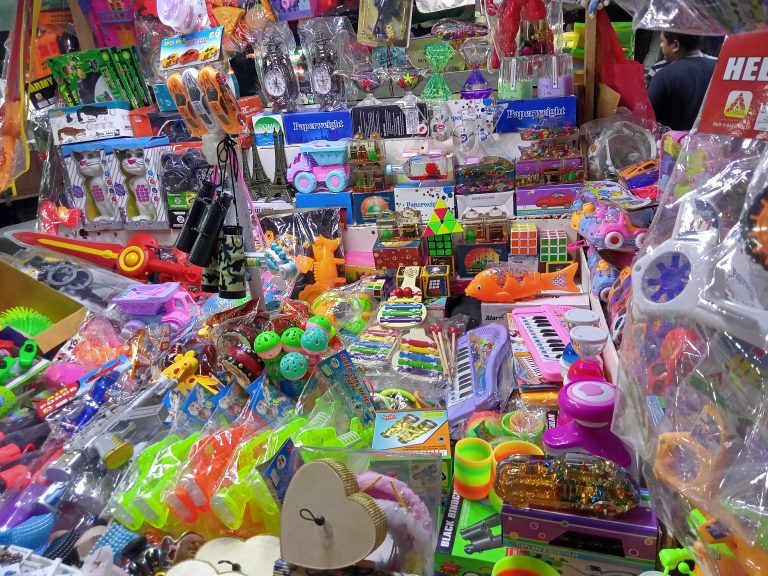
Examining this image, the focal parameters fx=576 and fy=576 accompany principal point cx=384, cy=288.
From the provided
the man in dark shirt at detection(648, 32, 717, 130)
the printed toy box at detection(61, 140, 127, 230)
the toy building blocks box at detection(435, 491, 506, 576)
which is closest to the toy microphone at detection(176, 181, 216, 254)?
the toy building blocks box at detection(435, 491, 506, 576)

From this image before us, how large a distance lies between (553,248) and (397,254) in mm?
733

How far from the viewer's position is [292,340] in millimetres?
1653

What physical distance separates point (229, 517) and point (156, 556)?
7.0 inches

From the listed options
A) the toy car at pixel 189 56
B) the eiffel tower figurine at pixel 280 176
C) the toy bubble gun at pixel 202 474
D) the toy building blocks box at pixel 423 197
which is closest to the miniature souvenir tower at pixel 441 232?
the toy building blocks box at pixel 423 197

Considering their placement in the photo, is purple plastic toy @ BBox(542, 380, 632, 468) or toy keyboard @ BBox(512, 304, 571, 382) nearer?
purple plastic toy @ BBox(542, 380, 632, 468)

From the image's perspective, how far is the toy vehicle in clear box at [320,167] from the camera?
310 cm

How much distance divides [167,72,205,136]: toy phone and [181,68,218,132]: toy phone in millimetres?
13

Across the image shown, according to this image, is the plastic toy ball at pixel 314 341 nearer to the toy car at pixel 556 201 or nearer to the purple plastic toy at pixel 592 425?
the purple plastic toy at pixel 592 425

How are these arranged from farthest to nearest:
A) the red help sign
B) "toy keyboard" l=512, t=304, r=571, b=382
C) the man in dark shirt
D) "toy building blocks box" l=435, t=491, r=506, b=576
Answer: the man in dark shirt, "toy keyboard" l=512, t=304, r=571, b=382, "toy building blocks box" l=435, t=491, r=506, b=576, the red help sign

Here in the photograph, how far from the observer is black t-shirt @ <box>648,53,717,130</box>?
114 inches

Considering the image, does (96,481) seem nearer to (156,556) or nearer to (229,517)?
(156,556)

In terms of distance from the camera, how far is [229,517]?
4.07 ft

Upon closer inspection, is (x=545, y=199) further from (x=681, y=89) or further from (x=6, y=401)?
(x=6, y=401)

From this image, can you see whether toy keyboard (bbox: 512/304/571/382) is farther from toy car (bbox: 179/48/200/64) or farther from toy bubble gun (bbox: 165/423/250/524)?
toy car (bbox: 179/48/200/64)
